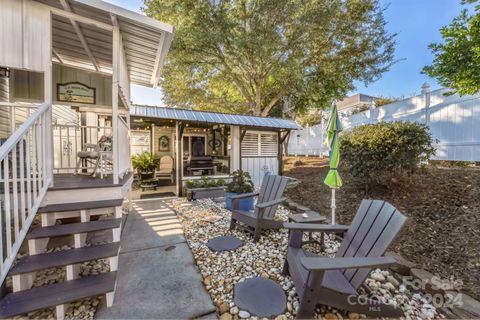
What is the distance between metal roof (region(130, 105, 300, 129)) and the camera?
19.7ft

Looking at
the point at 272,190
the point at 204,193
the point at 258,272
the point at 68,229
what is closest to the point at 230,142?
the point at 204,193

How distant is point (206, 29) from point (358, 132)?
7.82 m

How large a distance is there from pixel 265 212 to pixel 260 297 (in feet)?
5.36

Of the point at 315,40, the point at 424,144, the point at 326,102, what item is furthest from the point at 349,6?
the point at 424,144

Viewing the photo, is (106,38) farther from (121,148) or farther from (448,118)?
(448,118)

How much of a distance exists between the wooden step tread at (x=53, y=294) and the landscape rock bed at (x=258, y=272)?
1.02 metres

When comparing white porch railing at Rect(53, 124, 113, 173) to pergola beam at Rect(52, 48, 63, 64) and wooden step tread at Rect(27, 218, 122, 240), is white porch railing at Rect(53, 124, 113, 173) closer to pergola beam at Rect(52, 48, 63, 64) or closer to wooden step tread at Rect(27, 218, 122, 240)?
pergola beam at Rect(52, 48, 63, 64)

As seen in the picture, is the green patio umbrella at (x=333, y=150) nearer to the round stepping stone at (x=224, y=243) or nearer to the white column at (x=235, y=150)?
the round stepping stone at (x=224, y=243)

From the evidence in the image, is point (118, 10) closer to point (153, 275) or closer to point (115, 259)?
point (115, 259)

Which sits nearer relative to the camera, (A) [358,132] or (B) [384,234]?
(B) [384,234]

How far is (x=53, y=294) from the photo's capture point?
181cm

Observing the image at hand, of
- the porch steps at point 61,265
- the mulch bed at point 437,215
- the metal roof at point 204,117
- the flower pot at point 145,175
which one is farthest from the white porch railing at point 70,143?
the mulch bed at point 437,215

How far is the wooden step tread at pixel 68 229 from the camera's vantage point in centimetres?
208

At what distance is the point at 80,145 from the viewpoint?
5.78 metres
